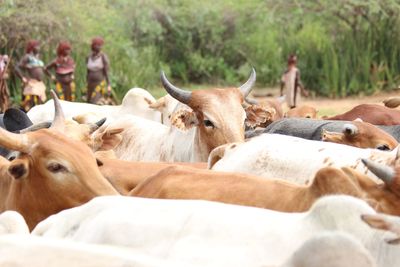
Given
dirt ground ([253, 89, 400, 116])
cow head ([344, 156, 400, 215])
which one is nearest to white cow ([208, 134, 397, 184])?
cow head ([344, 156, 400, 215])

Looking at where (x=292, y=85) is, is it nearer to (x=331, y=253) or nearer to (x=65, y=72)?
(x=65, y=72)

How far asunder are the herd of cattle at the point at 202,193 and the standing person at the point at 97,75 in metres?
8.60

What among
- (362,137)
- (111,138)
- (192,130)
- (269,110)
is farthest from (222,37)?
(362,137)

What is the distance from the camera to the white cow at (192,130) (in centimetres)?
768

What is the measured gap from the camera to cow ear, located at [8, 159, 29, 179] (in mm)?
5391

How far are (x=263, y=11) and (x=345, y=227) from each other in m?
25.2

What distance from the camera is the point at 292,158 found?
19.8 ft

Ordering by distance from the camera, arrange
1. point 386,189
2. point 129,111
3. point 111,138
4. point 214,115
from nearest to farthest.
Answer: point 386,189 < point 214,115 < point 111,138 < point 129,111

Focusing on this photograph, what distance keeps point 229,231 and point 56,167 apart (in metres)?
2.05

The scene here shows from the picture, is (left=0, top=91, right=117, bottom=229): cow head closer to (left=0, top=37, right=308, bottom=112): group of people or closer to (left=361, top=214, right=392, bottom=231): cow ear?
(left=361, top=214, right=392, bottom=231): cow ear

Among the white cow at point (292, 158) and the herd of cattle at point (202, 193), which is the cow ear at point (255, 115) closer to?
the herd of cattle at point (202, 193)

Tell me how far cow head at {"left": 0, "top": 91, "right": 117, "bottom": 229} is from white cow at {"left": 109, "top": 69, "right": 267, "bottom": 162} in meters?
2.24

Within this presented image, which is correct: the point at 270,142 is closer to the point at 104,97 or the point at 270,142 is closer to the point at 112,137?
the point at 112,137

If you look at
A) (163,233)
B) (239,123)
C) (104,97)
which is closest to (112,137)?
(239,123)
